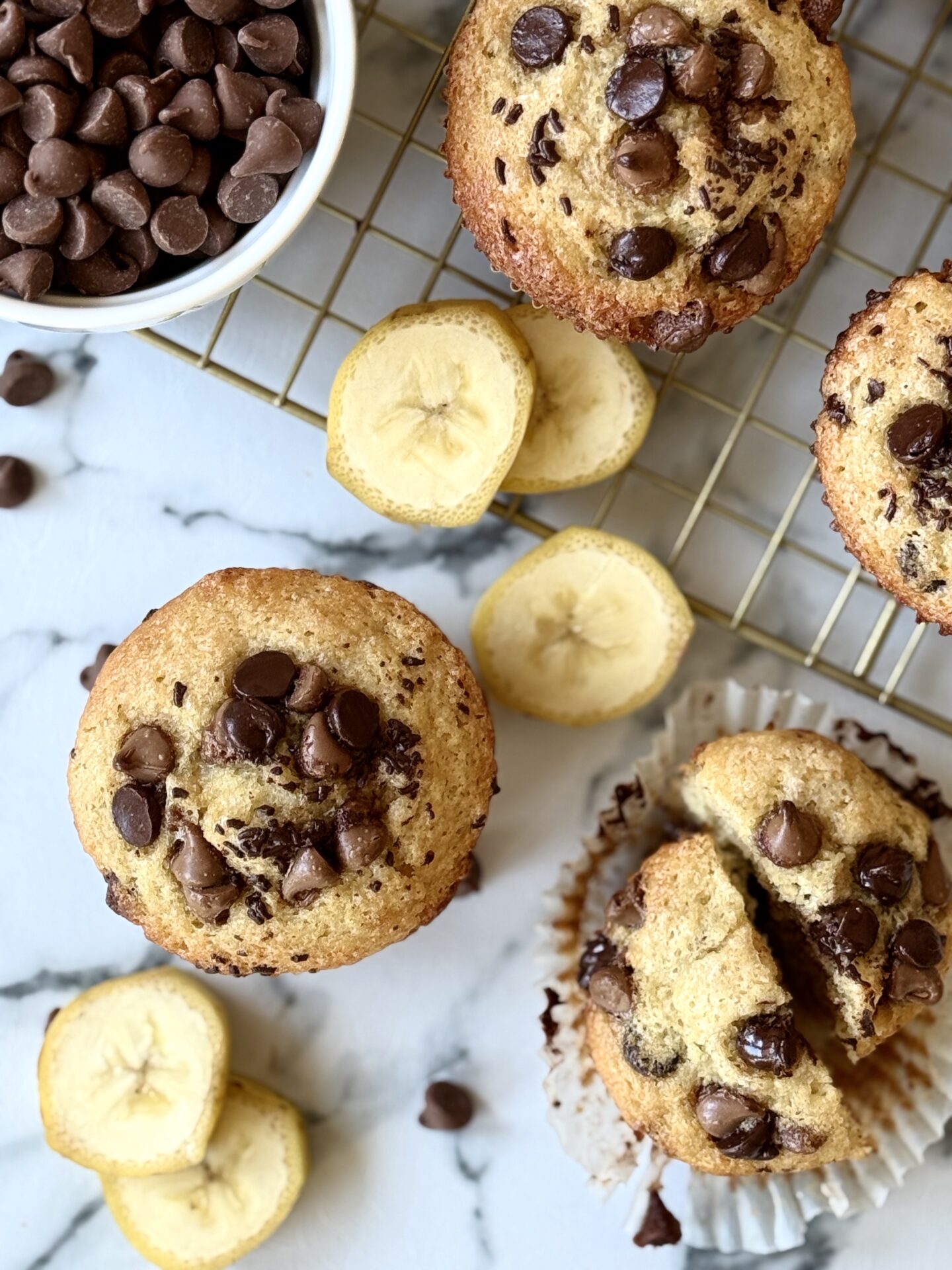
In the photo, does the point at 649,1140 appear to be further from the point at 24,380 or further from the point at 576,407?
the point at 24,380

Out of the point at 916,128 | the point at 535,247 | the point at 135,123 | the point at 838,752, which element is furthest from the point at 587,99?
the point at 838,752

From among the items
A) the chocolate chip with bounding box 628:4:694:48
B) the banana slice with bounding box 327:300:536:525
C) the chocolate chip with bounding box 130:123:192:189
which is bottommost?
the banana slice with bounding box 327:300:536:525

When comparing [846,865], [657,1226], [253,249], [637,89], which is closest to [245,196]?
[253,249]

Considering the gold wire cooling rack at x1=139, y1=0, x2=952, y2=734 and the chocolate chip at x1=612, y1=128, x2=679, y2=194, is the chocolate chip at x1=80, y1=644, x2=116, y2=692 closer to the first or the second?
the gold wire cooling rack at x1=139, y1=0, x2=952, y2=734

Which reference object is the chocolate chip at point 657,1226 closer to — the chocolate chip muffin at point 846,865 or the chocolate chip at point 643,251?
the chocolate chip muffin at point 846,865

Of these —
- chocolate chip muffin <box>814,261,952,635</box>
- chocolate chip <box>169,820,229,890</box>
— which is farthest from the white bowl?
chocolate chip muffin <box>814,261,952,635</box>

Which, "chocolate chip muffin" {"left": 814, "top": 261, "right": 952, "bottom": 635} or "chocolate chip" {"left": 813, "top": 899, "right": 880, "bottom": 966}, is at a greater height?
"chocolate chip muffin" {"left": 814, "top": 261, "right": 952, "bottom": 635}

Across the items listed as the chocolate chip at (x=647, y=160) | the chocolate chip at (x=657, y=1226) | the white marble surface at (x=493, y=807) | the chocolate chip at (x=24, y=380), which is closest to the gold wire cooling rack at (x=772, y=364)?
the white marble surface at (x=493, y=807)
